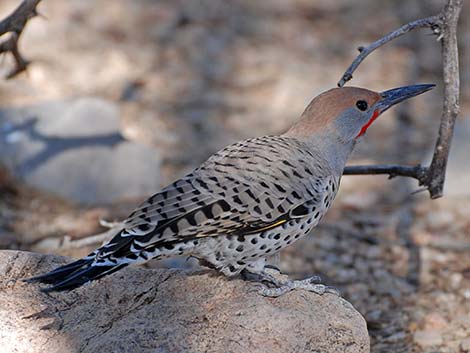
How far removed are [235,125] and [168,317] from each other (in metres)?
5.06

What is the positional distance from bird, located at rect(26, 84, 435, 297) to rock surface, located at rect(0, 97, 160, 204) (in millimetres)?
3135

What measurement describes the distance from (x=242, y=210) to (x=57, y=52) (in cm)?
614

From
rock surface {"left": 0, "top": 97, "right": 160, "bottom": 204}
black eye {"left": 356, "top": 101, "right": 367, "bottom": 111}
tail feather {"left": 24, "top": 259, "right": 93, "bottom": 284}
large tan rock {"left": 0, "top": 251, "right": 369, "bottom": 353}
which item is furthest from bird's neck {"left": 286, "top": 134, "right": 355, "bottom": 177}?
rock surface {"left": 0, "top": 97, "right": 160, "bottom": 204}

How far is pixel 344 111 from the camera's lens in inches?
199

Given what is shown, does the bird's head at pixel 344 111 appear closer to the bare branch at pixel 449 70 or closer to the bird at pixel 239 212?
the bird at pixel 239 212

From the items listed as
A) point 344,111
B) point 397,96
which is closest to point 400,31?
point 397,96

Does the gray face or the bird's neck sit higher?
the gray face

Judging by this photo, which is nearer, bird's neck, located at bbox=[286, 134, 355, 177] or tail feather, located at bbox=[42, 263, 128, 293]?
tail feather, located at bbox=[42, 263, 128, 293]

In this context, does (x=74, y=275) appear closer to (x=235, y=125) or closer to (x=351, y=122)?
(x=351, y=122)

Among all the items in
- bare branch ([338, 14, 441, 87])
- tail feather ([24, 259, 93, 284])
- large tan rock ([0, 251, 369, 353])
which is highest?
bare branch ([338, 14, 441, 87])

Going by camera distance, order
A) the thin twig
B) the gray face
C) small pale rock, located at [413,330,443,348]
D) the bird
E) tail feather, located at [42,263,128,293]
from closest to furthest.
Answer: tail feather, located at [42,263,128,293] → the bird → the gray face → the thin twig → small pale rock, located at [413,330,443,348]

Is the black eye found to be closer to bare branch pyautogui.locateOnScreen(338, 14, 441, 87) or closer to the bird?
the bird

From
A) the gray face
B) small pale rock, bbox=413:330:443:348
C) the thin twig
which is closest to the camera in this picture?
the gray face

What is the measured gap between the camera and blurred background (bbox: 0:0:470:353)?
6742mm
